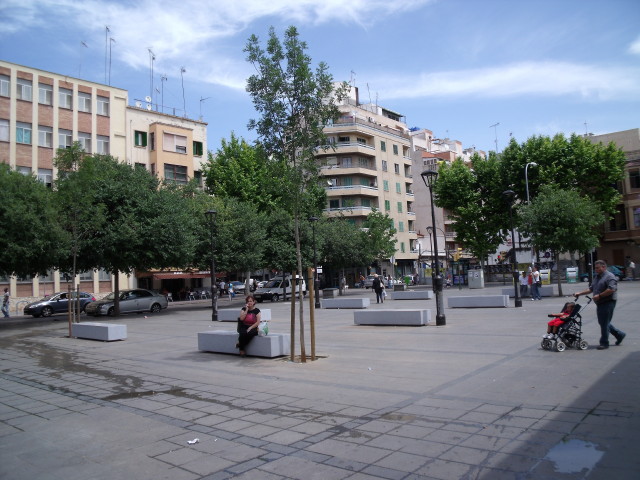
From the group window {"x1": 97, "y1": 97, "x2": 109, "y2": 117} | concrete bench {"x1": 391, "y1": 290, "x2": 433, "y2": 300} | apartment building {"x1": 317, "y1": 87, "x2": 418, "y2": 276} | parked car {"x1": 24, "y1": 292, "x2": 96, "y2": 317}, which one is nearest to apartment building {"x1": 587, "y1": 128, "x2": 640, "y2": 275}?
apartment building {"x1": 317, "y1": 87, "x2": 418, "y2": 276}

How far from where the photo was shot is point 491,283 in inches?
1927

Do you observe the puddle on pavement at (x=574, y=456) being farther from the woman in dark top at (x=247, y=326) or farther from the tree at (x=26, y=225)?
the tree at (x=26, y=225)

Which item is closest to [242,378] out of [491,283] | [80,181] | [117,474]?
[117,474]

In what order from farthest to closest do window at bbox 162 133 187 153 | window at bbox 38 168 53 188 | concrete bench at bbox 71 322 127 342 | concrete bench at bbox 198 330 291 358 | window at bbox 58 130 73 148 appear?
window at bbox 162 133 187 153
window at bbox 58 130 73 148
window at bbox 38 168 53 188
concrete bench at bbox 71 322 127 342
concrete bench at bbox 198 330 291 358

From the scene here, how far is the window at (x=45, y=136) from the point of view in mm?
40781

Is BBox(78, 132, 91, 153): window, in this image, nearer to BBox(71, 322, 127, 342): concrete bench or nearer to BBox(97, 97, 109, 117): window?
BBox(97, 97, 109, 117): window

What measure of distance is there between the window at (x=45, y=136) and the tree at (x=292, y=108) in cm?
3673

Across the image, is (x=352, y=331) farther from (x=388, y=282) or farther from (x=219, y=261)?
(x=388, y=282)

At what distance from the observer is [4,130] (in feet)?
127

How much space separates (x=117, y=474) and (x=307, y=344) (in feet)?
26.6

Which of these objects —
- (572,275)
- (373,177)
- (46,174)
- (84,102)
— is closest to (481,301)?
(572,275)

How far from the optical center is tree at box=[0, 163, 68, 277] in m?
19.9

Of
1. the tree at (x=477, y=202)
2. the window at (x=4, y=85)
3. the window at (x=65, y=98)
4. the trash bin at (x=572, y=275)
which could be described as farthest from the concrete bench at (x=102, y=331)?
the trash bin at (x=572, y=275)

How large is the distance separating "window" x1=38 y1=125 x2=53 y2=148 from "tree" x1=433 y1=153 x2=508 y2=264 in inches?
1372
